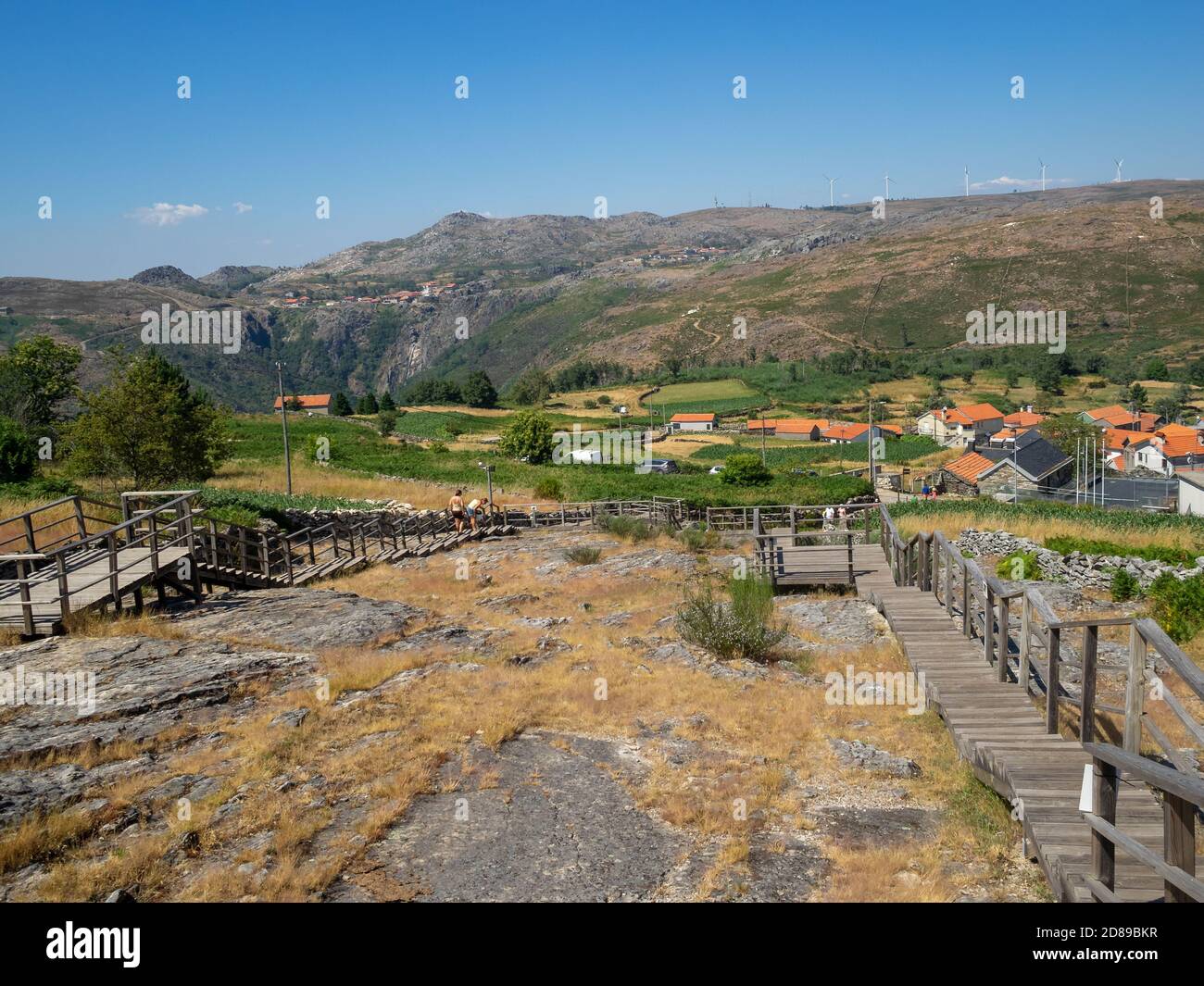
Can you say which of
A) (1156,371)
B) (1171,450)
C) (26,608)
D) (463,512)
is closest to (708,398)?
(1156,371)

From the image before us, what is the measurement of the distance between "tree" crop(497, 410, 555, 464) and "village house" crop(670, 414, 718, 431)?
114 ft

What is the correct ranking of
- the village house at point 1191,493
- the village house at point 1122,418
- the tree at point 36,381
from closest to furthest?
1. the village house at point 1191,493
2. the tree at point 36,381
3. the village house at point 1122,418

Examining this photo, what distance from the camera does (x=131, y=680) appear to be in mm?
10172

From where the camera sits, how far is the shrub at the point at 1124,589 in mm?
18609

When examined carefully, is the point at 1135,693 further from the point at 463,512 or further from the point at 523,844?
the point at 463,512

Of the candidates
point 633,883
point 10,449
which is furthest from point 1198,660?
point 10,449

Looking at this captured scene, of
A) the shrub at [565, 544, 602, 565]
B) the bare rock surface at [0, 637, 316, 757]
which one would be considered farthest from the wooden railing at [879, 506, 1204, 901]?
the shrub at [565, 544, 602, 565]

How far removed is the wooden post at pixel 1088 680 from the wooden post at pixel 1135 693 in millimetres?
884

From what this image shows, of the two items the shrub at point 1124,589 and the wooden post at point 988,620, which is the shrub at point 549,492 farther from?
the wooden post at point 988,620

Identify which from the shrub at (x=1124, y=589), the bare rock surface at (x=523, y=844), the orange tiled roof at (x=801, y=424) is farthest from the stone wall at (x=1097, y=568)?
the orange tiled roof at (x=801, y=424)

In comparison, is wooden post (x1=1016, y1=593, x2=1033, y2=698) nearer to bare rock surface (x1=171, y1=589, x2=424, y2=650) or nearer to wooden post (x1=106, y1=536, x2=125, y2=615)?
bare rock surface (x1=171, y1=589, x2=424, y2=650)

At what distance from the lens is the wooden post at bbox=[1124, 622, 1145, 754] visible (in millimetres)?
5008

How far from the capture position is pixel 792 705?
10523 millimetres
